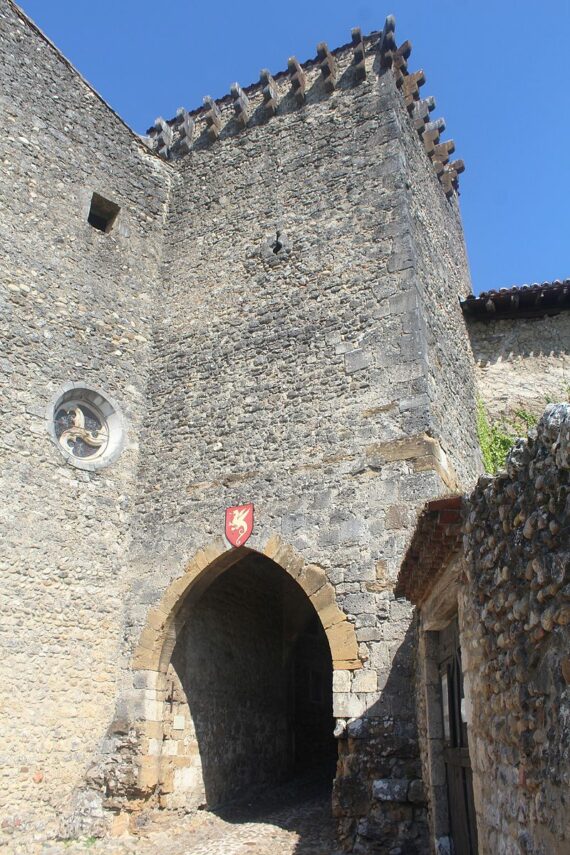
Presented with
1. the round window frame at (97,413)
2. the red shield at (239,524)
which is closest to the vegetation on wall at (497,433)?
the red shield at (239,524)

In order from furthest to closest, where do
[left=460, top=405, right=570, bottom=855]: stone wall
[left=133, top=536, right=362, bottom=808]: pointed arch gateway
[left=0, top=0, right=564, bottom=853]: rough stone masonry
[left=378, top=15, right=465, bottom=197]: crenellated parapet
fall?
[left=378, top=15, right=465, bottom=197]: crenellated parapet
[left=133, top=536, right=362, bottom=808]: pointed arch gateway
[left=0, top=0, right=564, bottom=853]: rough stone masonry
[left=460, top=405, right=570, bottom=855]: stone wall

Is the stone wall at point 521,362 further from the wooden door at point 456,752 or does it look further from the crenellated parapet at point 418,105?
the wooden door at point 456,752

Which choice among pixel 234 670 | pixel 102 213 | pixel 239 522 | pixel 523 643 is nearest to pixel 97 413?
pixel 239 522

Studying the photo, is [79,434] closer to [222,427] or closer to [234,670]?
[222,427]

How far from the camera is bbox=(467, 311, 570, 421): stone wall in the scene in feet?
35.8

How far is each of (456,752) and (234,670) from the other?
5278mm

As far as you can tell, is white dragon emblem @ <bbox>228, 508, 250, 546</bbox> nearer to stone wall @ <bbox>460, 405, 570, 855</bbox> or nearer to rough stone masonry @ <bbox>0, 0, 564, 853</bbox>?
rough stone masonry @ <bbox>0, 0, 564, 853</bbox>

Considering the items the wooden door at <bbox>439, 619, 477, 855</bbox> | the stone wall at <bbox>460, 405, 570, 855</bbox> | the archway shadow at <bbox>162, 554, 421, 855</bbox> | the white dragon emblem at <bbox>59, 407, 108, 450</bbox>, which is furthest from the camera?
the white dragon emblem at <bbox>59, 407, 108, 450</bbox>

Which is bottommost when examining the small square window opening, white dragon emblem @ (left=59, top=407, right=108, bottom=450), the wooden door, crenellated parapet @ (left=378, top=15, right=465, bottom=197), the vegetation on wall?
the wooden door

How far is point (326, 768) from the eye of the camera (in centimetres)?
1066

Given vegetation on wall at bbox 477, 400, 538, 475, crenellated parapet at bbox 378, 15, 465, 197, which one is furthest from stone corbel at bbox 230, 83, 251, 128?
vegetation on wall at bbox 477, 400, 538, 475

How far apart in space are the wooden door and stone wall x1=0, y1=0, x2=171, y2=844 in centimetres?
446

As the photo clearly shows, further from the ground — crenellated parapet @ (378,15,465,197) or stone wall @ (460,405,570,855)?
crenellated parapet @ (378,15,465,197)

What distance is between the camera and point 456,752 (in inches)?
181
